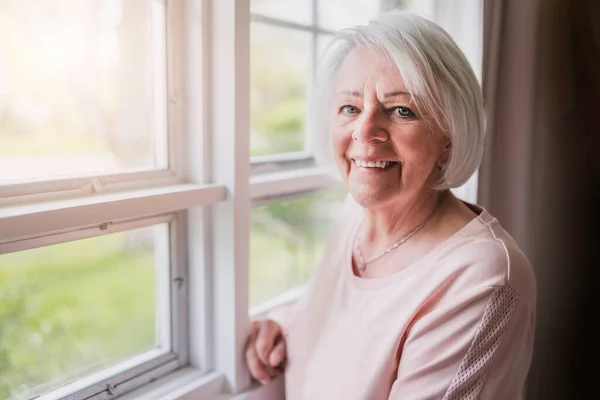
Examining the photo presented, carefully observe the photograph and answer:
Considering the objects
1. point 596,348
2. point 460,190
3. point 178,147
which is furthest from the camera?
point 596,348

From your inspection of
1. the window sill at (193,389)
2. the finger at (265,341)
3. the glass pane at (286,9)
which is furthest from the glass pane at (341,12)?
the window sill at (193,389)

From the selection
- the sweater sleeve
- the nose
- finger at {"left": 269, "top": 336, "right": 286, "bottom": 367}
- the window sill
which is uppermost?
the nose

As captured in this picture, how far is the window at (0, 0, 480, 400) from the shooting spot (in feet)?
2.94

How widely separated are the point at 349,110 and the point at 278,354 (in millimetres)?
574

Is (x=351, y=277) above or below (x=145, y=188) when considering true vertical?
below

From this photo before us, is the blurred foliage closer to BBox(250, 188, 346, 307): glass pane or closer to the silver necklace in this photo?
BBox(250, 188, 346, 307): glass pane

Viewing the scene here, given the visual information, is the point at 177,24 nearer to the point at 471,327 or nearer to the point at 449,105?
the point at 449,105

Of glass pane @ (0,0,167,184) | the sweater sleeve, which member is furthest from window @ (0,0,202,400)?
the sweater sleeve

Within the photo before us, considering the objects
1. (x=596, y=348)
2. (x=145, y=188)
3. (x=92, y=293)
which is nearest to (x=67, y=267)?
(x=92, y=293)

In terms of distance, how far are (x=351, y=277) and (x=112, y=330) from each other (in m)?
0.52

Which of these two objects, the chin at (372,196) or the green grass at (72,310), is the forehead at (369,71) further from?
the green grass at (72,310)

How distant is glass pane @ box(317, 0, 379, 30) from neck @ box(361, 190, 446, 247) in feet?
2.13

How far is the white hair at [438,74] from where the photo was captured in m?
0.96

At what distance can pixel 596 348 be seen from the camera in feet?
6.30
